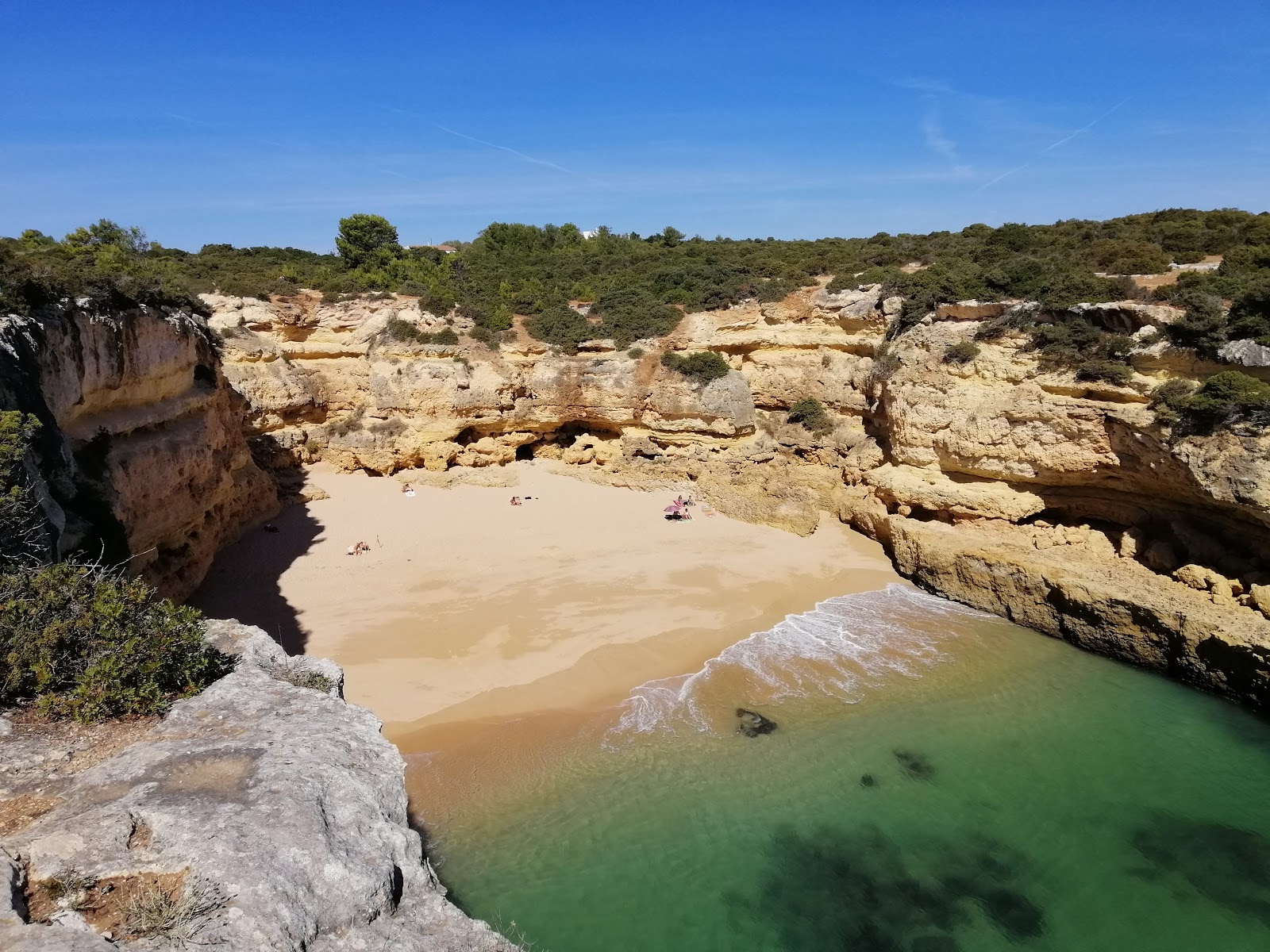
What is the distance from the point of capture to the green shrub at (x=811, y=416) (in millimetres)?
22922

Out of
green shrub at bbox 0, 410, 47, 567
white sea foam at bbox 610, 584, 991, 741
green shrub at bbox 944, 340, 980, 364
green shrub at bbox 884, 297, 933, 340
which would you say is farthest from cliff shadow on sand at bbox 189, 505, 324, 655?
green shrub at bbox 884, 297, 933, 340

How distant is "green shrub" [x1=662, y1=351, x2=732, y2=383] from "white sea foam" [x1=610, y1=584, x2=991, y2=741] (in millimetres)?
9653

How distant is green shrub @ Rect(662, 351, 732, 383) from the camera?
23.6 m

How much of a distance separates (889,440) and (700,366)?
6841mm

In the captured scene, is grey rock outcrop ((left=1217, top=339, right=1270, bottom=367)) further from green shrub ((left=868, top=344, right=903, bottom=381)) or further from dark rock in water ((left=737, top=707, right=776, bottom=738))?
dark rock in water ((left=737, top=707, right=776, bottom=738))

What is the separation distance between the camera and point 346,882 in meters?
4.00

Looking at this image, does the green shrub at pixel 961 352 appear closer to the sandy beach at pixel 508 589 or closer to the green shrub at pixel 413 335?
the sandy beach at pixel 508 589

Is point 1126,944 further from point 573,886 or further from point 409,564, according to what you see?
point 409,564

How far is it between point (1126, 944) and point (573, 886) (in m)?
7.00

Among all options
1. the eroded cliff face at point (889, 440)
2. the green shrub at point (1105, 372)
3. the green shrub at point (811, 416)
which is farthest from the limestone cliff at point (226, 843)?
the green shrub at point (811, 416)

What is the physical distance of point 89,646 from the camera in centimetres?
564

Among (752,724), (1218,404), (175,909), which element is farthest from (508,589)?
(1218,404)

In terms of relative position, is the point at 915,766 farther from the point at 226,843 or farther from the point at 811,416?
the point at 811,416

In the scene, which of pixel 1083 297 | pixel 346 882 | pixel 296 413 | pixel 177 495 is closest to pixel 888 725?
pixel 346 882
